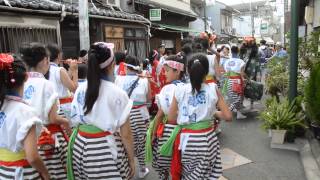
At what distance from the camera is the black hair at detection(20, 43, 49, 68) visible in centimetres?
374

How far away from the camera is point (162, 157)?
421cm

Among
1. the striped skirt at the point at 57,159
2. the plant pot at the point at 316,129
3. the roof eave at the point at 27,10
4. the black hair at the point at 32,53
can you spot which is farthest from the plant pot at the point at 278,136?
the roof eave at the point at 27,10

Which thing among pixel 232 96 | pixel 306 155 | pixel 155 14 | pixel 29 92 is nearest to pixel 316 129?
pixel 306 155

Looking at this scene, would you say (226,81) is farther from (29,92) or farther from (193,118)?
(29,92)

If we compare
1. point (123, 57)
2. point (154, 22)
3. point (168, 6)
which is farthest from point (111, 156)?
point (168, 6)

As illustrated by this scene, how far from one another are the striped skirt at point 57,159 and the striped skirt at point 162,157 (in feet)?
3.77

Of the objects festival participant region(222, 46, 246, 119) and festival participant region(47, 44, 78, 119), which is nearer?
festival participant region(47, 44, 78, 119)

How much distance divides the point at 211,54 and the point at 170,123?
420cm

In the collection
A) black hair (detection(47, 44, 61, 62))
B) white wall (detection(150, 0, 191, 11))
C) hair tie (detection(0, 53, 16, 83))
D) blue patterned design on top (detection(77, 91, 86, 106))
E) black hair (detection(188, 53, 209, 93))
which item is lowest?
blue patterned design on top (detection(77, 91, 86, 106))

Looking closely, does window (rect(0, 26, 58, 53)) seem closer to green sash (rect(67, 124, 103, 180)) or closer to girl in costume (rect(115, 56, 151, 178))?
girl in costume (rect(115, 56, 151, 178))

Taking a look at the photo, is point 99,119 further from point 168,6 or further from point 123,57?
point 168,6

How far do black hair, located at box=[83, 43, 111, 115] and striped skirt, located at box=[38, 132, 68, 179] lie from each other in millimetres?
836

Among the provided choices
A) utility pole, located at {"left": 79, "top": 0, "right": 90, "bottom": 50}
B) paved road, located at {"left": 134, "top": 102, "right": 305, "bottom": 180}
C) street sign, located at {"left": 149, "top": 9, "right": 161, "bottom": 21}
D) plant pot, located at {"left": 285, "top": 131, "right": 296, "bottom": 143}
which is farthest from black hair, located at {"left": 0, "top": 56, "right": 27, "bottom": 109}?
street sign, located at {"left": 149, "top": 9, "right": 161, "bottom": 21}

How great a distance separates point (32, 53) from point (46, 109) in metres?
0.70
